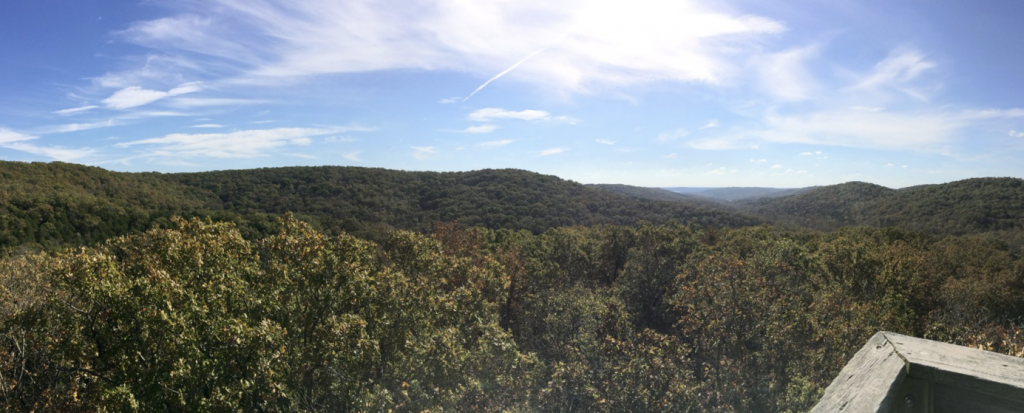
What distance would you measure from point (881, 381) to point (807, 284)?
23.9 m

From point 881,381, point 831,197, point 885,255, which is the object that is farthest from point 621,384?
point 831,197

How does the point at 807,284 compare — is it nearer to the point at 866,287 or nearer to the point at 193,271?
the point at 866,287

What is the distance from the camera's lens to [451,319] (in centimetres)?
1563

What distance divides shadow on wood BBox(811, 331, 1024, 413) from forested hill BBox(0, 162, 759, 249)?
50181mm

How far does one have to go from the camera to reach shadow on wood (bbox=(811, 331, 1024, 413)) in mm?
1567

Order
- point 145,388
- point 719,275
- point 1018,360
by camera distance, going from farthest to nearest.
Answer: point 719,275, point 145,388, point 1018,360

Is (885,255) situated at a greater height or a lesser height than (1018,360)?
lesser

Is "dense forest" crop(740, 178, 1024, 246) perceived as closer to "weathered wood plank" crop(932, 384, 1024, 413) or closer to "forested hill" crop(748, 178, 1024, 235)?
"forested hill" crop(748, 178, 1024, 235)

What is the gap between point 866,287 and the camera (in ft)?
75.7

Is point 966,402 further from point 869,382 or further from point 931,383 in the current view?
point 869,382

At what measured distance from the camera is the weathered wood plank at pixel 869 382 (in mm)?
1688

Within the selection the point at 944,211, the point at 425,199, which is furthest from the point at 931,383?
the point at 425,199

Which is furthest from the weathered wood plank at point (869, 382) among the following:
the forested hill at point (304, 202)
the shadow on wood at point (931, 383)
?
the forested hill at point (304, 202)

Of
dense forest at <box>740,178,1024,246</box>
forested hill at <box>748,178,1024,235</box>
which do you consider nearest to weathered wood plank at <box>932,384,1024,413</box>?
dense forest at <box>740,178,1024,246</box>
